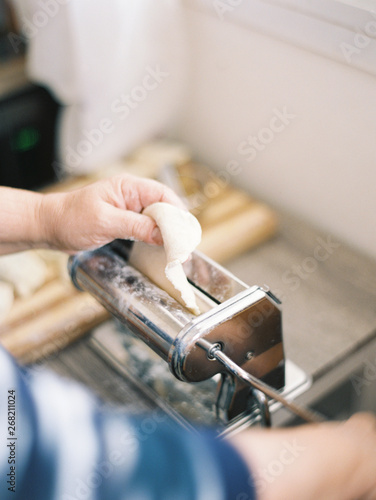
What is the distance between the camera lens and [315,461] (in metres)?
0.57

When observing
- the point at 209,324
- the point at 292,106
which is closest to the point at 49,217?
the point at 209,324

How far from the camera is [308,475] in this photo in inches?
22.2

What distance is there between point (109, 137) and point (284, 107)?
0.43 metres

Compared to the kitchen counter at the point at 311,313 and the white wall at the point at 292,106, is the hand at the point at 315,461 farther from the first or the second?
the white wall at the point at 292,106

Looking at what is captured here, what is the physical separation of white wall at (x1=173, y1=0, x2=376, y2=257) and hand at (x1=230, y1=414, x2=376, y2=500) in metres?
0.41

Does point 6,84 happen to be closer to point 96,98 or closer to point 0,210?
point 96,98

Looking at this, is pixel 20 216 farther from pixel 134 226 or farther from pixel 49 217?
pixel 134 226

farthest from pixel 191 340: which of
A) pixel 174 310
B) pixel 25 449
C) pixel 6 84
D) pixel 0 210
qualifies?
pixel 6 84

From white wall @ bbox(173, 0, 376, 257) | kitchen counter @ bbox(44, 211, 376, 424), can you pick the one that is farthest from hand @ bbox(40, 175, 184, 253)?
white wall @ bbox(173, 0, 376, 257)

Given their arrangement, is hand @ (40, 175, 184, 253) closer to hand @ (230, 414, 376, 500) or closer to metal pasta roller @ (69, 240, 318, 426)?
metal pasta roller @ (69, 240, 318, 426)

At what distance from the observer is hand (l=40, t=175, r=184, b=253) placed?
62 cm

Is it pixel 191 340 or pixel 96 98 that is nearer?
→ pixel 191 340

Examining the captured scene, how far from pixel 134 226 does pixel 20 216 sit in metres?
0.17

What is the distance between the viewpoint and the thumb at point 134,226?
1.97 ft
